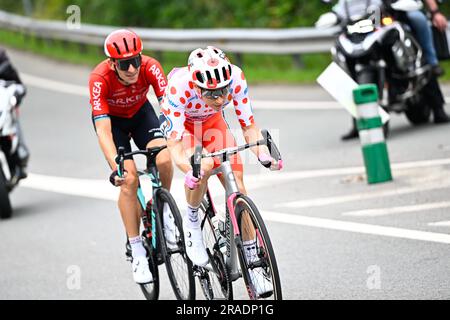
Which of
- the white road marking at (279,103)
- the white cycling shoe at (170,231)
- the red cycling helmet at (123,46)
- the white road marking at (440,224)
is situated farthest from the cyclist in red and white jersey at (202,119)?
the white road marking at (279,103)

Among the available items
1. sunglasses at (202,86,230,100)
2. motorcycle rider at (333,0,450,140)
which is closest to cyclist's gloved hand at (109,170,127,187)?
sunglasses at (202,86,230,100)

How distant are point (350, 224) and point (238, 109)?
8.40ft

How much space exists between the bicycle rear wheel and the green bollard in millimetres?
3967

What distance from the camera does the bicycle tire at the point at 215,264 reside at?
24.7 ft

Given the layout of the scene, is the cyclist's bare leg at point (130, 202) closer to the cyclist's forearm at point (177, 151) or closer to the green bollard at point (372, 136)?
Result: the cyclist's forearm at point (177, 151)

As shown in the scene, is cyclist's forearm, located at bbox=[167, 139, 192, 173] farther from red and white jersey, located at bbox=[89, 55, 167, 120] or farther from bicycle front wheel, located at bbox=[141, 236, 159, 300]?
bicycle front wheel, located at bbox=[141, 236, 159, 300]

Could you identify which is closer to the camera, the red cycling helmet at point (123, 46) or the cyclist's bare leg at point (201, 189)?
the cyclist's bare leg at point (201, 189)

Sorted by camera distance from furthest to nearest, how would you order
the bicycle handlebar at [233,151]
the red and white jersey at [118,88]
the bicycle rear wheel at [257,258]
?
the red and white jersey at [118,88], the bicycle handlebar at [233,151], the bicycle rear wheel at [257,258]

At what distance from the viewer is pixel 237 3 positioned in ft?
78.3

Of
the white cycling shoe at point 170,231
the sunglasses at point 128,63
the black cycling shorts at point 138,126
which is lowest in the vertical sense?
the white cycling shoe at point 170,231

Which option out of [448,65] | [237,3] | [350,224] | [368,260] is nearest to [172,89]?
[368,260]

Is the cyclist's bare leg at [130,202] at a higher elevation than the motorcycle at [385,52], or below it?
below

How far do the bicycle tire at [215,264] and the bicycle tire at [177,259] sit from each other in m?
0.18
